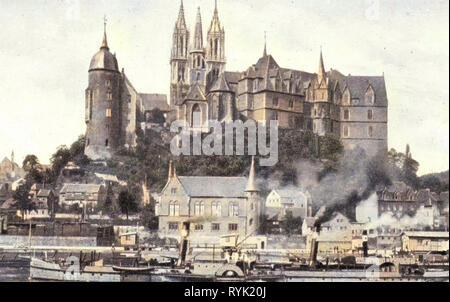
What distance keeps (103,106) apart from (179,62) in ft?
4.62

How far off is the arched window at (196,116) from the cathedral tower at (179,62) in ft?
0.99

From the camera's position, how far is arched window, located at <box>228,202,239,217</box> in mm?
12555

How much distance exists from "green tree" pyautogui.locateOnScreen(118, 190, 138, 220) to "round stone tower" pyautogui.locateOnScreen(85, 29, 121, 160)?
2.22 ft

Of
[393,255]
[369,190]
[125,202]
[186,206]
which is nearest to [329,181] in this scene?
[369,190]

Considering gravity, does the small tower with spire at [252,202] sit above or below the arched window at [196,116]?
below

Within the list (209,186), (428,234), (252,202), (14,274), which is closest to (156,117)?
(209,186)

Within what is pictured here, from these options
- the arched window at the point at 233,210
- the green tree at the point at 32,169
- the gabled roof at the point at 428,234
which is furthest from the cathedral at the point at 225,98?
the gabled roof at the point at 428,234

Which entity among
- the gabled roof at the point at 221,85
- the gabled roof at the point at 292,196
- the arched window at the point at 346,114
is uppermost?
the gabled roof at the point at 221,85

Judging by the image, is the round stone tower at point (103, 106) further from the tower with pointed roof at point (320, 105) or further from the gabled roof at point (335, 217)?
the gabled roof at point (335, 217)

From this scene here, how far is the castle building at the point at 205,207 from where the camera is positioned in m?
12.5

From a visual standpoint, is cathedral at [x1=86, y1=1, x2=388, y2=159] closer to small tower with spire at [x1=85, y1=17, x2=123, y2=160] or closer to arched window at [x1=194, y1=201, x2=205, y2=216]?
small tower with spire at [x1=85, y1=17, x2=123, y2=160]

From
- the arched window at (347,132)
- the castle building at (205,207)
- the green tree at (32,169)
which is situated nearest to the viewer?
the green tree at (32,169)

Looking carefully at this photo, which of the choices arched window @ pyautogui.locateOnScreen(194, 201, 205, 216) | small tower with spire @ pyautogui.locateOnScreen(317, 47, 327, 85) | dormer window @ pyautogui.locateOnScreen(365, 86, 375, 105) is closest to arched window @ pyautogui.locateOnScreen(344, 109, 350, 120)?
dormer window @ pyautogui.locateOnScreen(365, 86, 375, 105)

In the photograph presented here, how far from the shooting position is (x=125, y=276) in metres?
12.2
